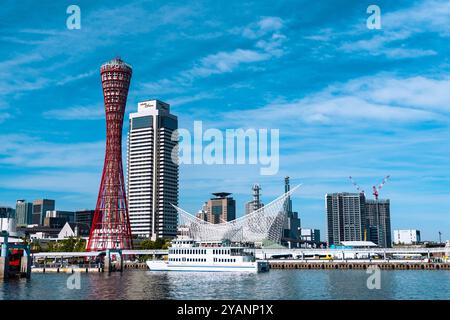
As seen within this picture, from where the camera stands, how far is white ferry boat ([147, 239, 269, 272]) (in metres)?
82.1

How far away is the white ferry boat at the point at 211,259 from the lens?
82062mm

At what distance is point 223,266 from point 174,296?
3889 cm

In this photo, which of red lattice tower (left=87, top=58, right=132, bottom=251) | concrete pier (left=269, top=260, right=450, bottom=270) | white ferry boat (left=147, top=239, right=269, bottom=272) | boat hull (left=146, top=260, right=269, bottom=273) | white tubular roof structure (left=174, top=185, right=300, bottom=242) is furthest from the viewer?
white tubular roof structure (left=174, top=185, right=300, bottom=242)

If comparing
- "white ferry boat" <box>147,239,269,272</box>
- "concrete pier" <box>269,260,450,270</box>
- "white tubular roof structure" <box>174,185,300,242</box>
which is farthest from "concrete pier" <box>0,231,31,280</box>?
"white tubular roof structure" <box>174,185,300,242</box>

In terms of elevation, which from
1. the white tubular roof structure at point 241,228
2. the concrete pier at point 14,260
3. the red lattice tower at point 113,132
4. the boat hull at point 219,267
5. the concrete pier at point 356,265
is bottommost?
the concrete pier at point 356,265

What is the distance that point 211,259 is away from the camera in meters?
84.7

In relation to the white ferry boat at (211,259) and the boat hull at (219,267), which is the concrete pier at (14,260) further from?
the white ferry boat at (211,259)

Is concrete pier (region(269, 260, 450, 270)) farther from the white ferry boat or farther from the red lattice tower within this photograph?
Result: the red lattice tower

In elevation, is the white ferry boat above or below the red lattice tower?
below

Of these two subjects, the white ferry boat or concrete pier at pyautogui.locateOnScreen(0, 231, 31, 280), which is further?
the white ferry boat

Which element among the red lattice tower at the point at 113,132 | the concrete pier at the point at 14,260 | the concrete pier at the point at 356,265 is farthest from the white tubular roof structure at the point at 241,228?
the concrete pier at the point at 14,260
